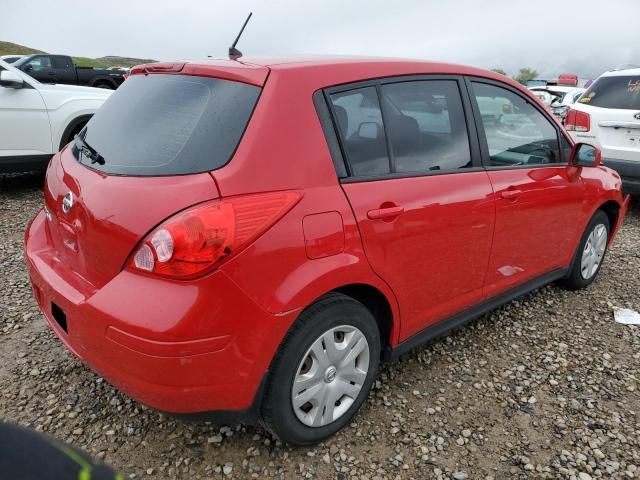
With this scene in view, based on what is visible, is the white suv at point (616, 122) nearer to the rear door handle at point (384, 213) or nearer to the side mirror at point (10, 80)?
the rear door handle at point (384, 213)

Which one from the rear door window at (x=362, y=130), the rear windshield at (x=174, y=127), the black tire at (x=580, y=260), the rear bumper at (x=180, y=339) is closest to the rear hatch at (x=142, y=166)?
the rear windshield at (x=174, y=127)

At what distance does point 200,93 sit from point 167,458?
60.9 inches

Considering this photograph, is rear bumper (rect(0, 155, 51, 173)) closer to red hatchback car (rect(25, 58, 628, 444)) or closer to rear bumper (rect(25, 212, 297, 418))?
red hatchback car (rect(25, 58, 628, 444))

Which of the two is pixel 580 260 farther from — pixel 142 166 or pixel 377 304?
pixel 142 166

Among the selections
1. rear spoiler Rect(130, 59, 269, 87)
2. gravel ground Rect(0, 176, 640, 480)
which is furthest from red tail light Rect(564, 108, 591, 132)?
rear spoiler Rect(130, 59, 269, 87)

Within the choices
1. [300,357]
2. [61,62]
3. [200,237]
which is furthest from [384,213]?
[61,62]

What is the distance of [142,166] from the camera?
6.47 feet

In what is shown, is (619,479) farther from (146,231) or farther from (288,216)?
(146,231)

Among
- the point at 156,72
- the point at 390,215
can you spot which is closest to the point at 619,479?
the point at 390,215

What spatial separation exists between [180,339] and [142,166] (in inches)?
27.5

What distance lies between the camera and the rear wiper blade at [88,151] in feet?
7.11

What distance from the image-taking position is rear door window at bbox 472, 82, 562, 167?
2.86m

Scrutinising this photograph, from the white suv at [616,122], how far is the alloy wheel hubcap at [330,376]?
16.0 ft

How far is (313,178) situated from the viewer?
6.56 ft
